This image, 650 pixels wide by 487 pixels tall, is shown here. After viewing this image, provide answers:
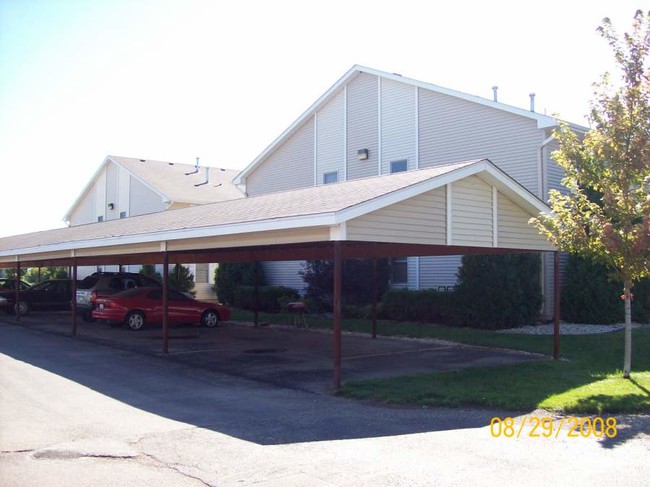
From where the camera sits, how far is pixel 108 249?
1852 centimetres

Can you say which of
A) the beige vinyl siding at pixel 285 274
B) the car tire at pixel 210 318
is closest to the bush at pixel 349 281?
the beige vinyl siding at pixel 285 274

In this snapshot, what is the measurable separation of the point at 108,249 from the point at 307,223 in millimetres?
9653

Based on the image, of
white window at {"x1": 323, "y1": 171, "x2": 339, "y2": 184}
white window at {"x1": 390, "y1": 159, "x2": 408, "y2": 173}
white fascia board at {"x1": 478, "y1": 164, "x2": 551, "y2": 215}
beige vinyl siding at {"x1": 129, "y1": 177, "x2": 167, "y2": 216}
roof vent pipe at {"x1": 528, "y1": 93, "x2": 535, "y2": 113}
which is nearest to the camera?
white fascia board at {"x1": 478, "y1": 164, "x2": 551, "y2": 215}

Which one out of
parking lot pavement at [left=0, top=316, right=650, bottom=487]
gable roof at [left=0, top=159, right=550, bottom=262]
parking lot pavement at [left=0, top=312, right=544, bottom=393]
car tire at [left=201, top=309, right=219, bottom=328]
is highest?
gable roof at [left=0, top=159, right=550, bottom=262]

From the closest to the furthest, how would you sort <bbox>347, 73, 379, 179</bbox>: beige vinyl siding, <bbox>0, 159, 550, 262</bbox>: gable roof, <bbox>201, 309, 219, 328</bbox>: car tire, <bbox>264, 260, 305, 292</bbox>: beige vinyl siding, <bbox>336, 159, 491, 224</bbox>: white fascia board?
<bbox>336, 159, 491, 224</bbox>: white fascia board, <bbox>0, 159, 550, 262</bbox>: gable roof, <bbox>201, 309, 219, 328</bbox>: car tire, <bbox>347, 73, 379, 179</bbox>: beige vinyl siding, <bbox>264, 260, 305, 292</bbox>: beige vinyl siding

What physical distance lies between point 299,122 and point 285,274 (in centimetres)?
646

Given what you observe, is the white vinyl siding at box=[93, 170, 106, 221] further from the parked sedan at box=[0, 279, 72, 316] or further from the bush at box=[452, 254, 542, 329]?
the bush at box=[452, 254, 542, 329]

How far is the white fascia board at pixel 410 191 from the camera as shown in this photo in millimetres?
10469

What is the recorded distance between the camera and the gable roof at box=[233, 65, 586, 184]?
19.5 meters

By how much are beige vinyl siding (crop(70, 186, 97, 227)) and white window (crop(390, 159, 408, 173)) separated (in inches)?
1006

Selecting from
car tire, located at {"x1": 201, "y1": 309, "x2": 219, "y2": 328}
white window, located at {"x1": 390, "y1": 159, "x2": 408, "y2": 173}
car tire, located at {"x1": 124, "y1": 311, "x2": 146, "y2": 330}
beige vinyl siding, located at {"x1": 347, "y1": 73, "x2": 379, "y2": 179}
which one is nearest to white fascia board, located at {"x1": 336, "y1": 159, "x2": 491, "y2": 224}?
white window, located at {"x1": 390, "y1": 159, "x2": 408, "y2": 173}

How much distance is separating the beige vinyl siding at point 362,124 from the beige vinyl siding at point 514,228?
35.5ft

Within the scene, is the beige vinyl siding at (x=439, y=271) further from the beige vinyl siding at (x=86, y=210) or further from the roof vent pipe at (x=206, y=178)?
the beige vinyl siding at (x=86, y=210)

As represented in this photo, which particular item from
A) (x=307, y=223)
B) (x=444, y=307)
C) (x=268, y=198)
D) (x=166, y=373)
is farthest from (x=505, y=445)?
(x=444, y=307)
